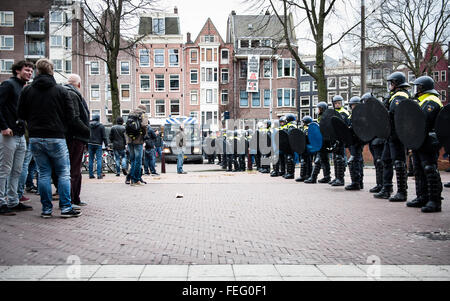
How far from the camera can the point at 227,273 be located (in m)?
3.30

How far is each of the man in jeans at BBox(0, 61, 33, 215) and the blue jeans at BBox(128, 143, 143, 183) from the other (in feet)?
13.5

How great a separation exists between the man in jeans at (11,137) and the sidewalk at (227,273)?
2857 millimetres

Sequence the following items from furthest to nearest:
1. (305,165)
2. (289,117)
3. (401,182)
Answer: (289,117) → (305,165) → (401,182)

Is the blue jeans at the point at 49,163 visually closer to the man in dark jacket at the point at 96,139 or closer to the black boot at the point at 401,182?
the black boot at the point at 401,182

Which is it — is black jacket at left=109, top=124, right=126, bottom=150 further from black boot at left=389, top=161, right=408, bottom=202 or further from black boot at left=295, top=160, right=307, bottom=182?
black boot at left=389, top=161, right=408, bottom=202

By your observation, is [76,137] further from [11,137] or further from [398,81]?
[398,81]

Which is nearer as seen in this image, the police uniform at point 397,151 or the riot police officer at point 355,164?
the police uniform at point 397,151

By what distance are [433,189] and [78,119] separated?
5.36 m

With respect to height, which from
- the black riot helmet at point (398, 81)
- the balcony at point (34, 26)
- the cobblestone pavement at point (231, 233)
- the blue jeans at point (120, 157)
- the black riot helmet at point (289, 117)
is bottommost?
the cobblestone pavement at point (231, 233)

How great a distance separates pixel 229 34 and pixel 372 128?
51.5 meters

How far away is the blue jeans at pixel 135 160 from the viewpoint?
1025 cm

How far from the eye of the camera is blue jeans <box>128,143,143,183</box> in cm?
1025

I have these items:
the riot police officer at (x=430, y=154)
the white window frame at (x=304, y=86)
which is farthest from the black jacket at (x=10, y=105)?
the white window frame at (x=304, y=86)

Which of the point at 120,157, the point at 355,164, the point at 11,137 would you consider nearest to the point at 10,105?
the point at 11,137
